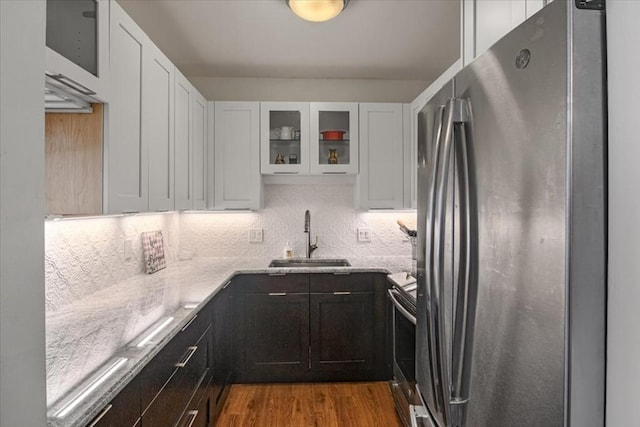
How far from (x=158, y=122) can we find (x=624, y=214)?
2066mm

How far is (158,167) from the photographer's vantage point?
2086 millimetres

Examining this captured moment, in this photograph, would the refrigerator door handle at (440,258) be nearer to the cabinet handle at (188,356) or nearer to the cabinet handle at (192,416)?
the cabinet handle at (188,356)

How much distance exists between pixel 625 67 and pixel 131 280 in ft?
8.21

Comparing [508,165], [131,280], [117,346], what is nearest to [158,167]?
[131,280]

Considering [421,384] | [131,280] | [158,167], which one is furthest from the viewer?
[131,280]

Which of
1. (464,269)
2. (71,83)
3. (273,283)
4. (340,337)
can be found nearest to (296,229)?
(273,283)

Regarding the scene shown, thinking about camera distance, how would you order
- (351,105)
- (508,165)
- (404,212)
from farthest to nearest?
(404,212) → (351,105) → (508,165)

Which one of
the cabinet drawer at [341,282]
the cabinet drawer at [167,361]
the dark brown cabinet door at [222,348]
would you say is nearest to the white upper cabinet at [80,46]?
the cabinet drawer at [167,361]

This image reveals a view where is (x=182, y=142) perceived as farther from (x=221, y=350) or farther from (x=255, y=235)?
(x=221, y=350)

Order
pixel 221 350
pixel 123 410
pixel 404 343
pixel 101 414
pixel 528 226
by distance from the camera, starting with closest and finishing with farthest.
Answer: pixel 528 226, pixel 101 414, pixel 123 410, pixel 404 343, pixel 221 350

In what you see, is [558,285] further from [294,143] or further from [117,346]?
[294,143]

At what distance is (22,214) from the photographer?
51 cm

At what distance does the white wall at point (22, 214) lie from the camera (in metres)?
0.48

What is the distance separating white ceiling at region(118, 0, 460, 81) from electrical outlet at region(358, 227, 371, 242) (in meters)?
1.38
